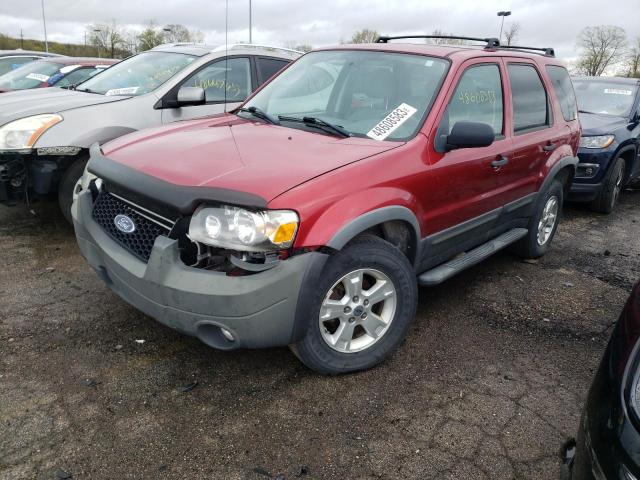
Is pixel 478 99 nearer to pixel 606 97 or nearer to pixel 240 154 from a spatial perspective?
pixel 240 154

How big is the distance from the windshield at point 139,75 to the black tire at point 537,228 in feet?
11.5

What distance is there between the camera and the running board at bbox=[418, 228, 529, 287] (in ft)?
10.7

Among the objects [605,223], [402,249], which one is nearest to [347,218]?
[402,249]

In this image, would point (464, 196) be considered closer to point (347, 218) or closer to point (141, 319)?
point (347, 218)

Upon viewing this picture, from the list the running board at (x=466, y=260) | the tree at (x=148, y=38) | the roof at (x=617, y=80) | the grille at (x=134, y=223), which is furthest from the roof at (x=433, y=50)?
the tree at (x=148, y=38)

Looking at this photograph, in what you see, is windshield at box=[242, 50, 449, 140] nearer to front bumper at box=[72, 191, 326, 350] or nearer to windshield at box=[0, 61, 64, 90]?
front bumper at box=[72, 191, 326, 350]

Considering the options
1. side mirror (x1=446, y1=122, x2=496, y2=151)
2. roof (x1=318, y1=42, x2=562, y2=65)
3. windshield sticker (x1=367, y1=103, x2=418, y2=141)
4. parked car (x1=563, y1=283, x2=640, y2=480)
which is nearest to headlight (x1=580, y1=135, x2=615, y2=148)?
roof (x1=318, y1=42, x2=562, y2=65)

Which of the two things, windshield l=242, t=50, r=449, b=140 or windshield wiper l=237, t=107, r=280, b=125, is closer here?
windshield l=242, t=50, r=449, b=140

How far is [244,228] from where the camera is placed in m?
2.31

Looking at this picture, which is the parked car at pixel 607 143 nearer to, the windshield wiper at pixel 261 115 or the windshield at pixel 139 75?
the windshield wiper at pixel 261 115

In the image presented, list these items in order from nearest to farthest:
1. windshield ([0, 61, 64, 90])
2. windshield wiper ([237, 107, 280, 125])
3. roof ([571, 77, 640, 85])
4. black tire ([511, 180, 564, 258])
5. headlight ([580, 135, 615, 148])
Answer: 1. windshield wiper ([237, 107, 280, 125])
2. black tire ([511, 180, 564, 258])
3. headlight ([580, 135, 615, 148])
4. roof ([571, 77, 640, 85])
5. windshield ([0, 61, 64, 90])

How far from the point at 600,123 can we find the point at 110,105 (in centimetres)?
577

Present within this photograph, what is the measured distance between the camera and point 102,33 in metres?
55.7

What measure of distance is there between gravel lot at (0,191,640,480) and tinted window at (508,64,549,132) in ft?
4.54
